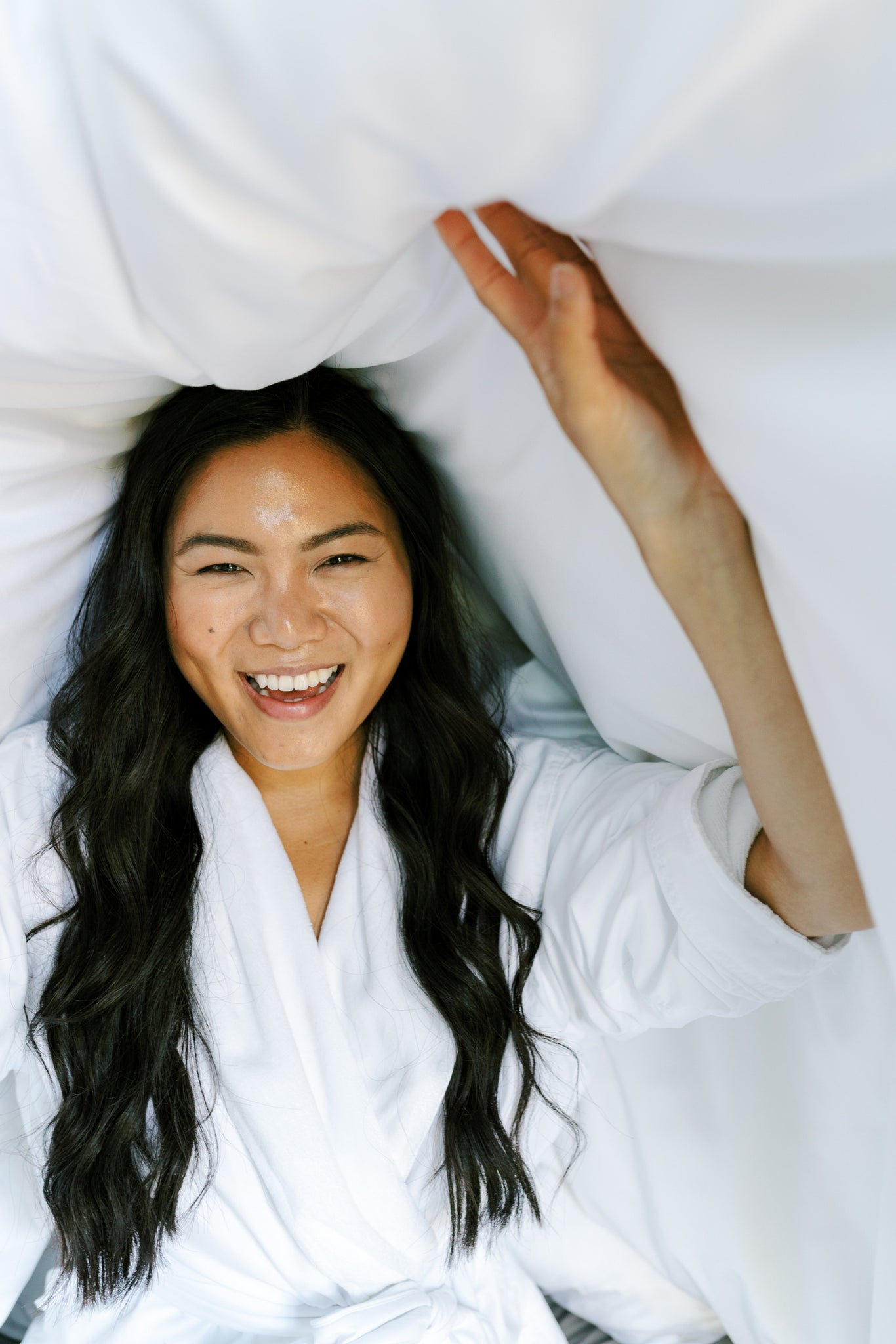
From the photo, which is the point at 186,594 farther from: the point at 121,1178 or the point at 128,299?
the point at 121,1178

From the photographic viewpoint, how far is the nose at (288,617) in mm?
1137

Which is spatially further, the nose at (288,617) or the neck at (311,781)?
the neck at (311,781)

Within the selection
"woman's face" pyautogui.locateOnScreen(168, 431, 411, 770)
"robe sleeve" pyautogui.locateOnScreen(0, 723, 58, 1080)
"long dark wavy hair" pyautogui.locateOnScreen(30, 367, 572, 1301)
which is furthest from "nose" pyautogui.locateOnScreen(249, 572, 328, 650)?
"robe sleeve" pyautogui.locateOnScreen(0, 723, 58, 1080)

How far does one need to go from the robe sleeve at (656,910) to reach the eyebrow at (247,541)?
1.31ft

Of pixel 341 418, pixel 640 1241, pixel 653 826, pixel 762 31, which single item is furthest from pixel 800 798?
pixel 640 1241

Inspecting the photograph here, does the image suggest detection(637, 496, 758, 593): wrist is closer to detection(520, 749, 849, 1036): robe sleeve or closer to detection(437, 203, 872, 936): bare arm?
detection(437, 203, 872, 936): bare arm

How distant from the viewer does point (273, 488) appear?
3.79 feet

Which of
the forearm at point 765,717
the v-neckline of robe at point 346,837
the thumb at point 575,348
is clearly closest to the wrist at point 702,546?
the forearm at point 765,717

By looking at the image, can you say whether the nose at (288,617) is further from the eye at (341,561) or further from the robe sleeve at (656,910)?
the robe sleeve at (656,910)

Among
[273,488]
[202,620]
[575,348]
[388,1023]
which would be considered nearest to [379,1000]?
[388,1023]

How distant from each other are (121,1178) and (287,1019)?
254mm

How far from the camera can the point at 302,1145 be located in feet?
3.88

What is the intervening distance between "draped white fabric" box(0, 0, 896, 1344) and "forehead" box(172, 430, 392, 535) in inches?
6.9

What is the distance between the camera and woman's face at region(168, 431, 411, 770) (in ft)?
3.77
